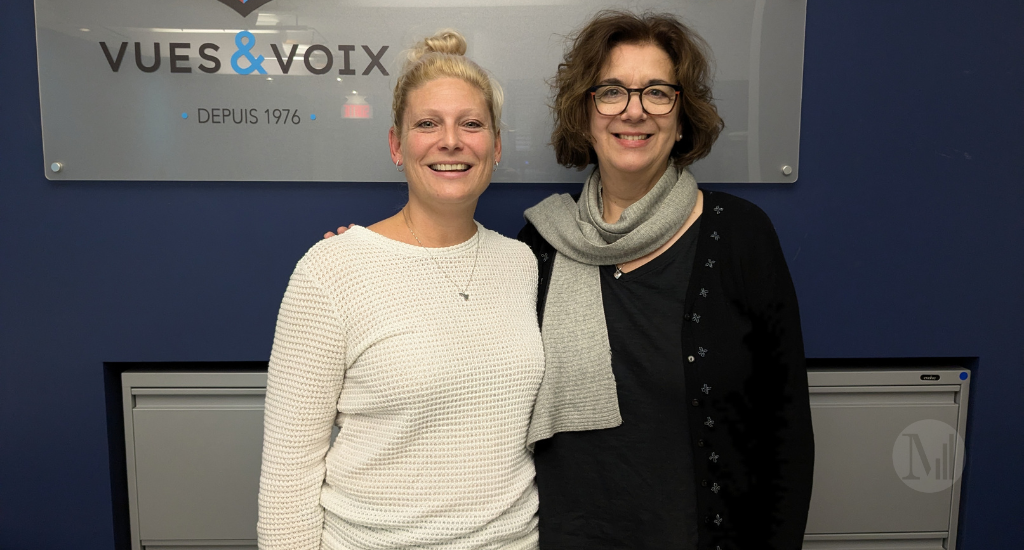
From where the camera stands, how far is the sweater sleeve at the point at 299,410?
3.48 ft

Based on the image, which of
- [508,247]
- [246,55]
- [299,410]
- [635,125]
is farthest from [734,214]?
[246,55]

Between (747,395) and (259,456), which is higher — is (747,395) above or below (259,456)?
above

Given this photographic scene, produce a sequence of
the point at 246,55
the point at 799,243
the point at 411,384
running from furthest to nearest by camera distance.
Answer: the point at 799,243
the point at 246,55
the point at 411,384

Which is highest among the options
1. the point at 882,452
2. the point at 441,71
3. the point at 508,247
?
the point at 441,71

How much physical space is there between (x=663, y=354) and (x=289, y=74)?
1192mm

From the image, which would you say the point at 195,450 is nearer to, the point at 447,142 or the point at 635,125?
the point at 447,142

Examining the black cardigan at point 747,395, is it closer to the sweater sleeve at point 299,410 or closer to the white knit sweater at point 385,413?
the white knit sweater at point 385,413

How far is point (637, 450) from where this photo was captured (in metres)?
1.16

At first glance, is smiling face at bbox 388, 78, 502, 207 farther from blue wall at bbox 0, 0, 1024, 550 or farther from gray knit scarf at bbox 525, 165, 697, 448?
blue wall at bbox 0, 0, 1024, 550

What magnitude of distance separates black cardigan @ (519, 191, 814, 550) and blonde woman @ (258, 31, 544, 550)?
0.32 m

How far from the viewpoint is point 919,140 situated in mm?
1655

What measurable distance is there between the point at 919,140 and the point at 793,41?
0.45 metres

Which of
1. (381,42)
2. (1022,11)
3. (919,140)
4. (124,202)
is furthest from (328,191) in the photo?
(1022,11)

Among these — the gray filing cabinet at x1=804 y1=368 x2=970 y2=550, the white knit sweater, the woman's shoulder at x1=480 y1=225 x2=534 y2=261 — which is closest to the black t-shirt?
the white knit sweater
